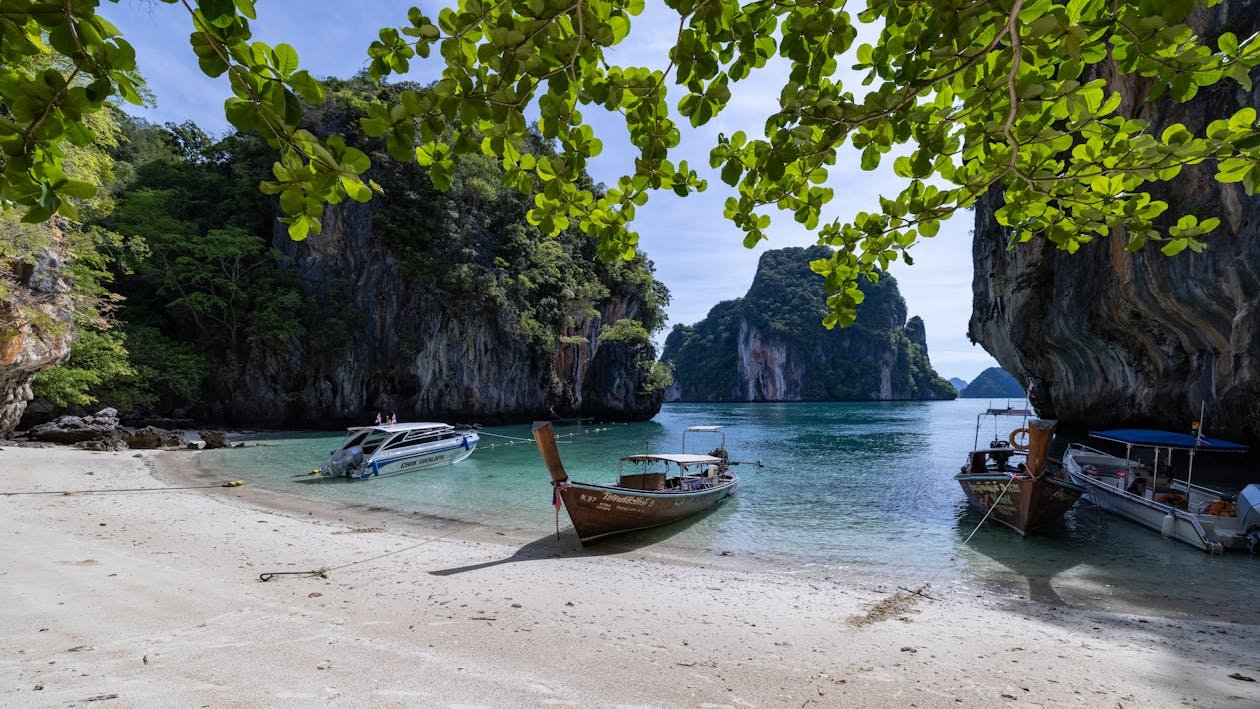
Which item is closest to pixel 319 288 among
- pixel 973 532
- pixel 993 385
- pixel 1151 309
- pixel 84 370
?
pixel 84 370

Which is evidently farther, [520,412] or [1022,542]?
[520,412]

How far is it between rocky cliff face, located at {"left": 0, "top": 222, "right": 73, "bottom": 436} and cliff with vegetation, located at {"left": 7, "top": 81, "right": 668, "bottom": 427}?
→ 9.81 metres

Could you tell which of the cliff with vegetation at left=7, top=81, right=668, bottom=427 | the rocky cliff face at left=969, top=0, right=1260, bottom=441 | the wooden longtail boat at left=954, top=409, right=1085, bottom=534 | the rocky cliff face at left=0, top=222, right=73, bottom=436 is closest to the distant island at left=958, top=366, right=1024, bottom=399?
the rocky cliff face at left=969, top=0, right=1260, bottom=441

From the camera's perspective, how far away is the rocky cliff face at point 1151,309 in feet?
44.9

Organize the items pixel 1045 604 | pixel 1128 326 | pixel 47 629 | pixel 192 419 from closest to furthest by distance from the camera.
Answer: pixel 47 629
pixel 1045 604
pixel 1128 326
pixel 192 419

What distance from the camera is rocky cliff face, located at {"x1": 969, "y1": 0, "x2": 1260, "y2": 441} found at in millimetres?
13680

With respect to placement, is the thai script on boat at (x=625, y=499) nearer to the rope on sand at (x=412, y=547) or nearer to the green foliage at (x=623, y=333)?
the rope on sand at (x=412, y=547)

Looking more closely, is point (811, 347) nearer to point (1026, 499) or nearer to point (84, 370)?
point (1026, 499)

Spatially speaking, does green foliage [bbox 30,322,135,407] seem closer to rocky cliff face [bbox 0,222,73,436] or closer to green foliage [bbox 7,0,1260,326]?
rocky cliff face [bbox 0,222,73,436]

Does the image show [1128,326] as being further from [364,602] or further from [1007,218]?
[364,602]

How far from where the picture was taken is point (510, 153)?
2158 mm

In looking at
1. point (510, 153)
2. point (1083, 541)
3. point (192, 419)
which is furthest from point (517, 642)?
point (192, 419)

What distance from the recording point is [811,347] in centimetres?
10081

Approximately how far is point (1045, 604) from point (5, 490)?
18278 mm
